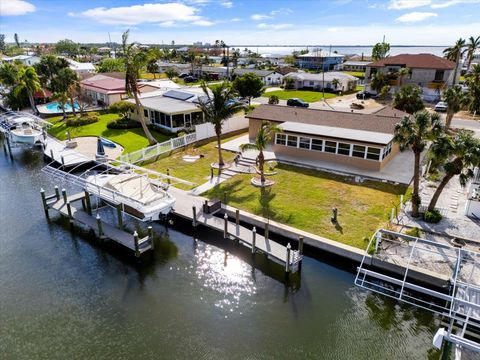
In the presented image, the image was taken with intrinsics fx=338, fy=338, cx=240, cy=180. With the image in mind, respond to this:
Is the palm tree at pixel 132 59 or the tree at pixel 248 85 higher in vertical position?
the palm tree at pixel 132 59

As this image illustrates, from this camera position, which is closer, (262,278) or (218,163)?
(262,278)

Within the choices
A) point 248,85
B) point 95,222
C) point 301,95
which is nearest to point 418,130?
point 95,222

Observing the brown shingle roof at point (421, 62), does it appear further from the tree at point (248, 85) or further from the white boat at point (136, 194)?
the white boat at point (136, 194)

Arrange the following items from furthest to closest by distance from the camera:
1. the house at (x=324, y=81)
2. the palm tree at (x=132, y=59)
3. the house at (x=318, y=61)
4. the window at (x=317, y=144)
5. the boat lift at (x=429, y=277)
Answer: the house at (x=318, y=61), the house at (x=324, y=81), the palm tree at (x=132, y=59), the window at (x=317, y=144), the boat lift at (x=429, y=277)

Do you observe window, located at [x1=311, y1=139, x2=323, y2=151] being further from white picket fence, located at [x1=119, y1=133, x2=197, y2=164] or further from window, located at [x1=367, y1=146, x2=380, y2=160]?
white picket fence, located at [x1=119, y1=133, x2=197, y2=164]

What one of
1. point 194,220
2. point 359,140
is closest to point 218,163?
point 194,220

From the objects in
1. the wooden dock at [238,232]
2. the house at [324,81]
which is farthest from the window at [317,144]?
the house at [324,81]

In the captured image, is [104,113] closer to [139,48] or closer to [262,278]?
[139,48]

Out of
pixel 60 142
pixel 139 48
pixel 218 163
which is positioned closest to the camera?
pixel 218 163
